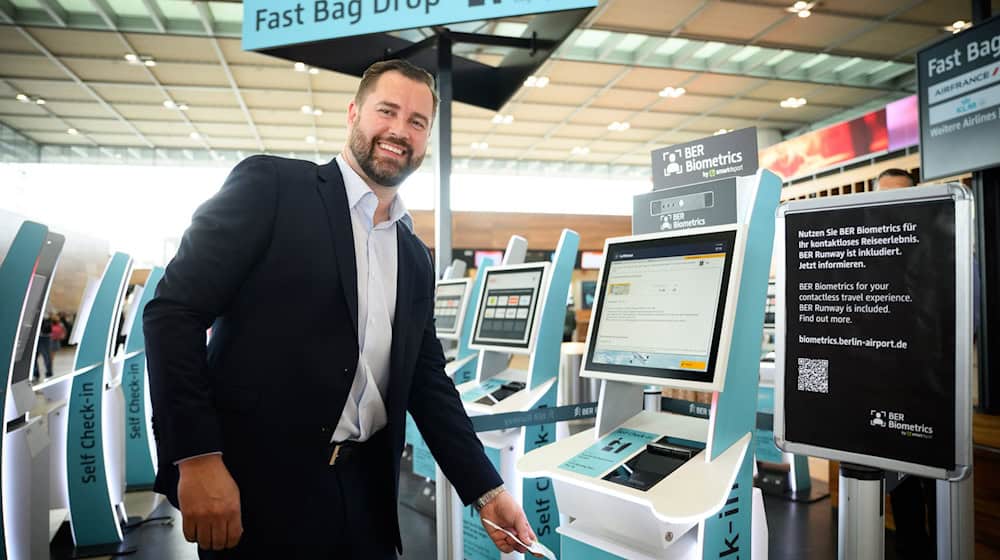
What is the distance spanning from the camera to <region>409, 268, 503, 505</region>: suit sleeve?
1.44 m

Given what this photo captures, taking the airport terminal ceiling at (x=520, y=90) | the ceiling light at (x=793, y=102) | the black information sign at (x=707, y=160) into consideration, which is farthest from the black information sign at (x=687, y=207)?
the ceiling light at (x=793, y=102)

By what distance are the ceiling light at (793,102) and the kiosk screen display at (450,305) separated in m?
8.78

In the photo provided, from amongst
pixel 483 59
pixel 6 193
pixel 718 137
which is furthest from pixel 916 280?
pixel 6 193

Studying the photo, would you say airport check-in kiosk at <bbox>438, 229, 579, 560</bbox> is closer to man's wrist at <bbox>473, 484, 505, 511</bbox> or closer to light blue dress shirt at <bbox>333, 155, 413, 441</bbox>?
man's wrist at <bbox>473, 484, 505, 511</bbox>

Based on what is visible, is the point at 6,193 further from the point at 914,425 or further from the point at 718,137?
the point at 914,425

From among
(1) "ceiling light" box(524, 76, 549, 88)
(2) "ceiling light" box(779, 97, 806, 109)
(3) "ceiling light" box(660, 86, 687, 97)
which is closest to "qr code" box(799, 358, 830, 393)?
(1) "ceiling light" box(524, 76, 549, 88)

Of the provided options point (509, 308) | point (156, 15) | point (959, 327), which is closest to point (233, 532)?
point (959, 327)

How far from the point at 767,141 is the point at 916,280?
12.7 metres

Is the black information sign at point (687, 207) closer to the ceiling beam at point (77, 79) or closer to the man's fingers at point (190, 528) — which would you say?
the man's fingers at point (190, 528)

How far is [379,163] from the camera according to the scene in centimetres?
141

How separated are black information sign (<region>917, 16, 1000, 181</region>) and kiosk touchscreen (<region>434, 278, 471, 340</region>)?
280 cm

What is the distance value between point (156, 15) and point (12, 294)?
6818 millimetres

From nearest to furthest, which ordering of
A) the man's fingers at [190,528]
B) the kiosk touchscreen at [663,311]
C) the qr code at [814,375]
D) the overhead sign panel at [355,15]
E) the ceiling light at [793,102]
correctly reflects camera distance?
the man's fingers at [190,528] → the qr code at [814,375] → the kiosk touchscreen at [663,311] → the overhead sign panel at [355,15] → the ceiling light at [793,102]

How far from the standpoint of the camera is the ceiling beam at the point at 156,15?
23.9 feet
